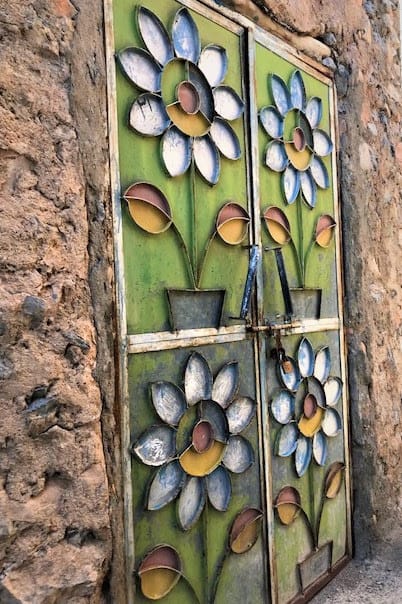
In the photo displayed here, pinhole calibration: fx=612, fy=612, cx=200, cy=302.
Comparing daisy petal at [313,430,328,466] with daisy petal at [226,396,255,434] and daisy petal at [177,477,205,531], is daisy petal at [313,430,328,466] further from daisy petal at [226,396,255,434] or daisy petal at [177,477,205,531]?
daisy petal at [177,477,205,531]

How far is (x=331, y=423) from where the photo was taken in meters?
2.26

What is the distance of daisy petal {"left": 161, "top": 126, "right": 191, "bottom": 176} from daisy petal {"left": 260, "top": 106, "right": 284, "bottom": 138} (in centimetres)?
39

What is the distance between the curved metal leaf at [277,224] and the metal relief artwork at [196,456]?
47 centimetres

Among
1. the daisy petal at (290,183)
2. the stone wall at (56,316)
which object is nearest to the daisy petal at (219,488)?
the stone wall at (56,316)

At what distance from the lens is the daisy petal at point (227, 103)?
182 cm

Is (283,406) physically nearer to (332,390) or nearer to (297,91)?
(332,390)

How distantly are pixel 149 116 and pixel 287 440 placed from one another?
113cm

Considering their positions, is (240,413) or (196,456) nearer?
(196,456)

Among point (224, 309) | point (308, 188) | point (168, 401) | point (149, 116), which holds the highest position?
point (149, 116)

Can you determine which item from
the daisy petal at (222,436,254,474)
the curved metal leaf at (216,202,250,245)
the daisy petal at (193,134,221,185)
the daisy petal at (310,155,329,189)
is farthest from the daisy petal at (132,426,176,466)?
the daisy petal at (310,155,329,189)

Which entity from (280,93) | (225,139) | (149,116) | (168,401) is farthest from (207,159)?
(168,401)

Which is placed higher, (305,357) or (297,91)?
(297,91)

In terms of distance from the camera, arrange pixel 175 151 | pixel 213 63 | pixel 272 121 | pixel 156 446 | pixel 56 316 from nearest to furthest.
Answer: pixel 56 316 < pixel 156 446 < pixel 175 151 < pixel 213 63 < pixel 272 121

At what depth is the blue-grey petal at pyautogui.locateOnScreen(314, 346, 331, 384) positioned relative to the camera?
2.21 meters
